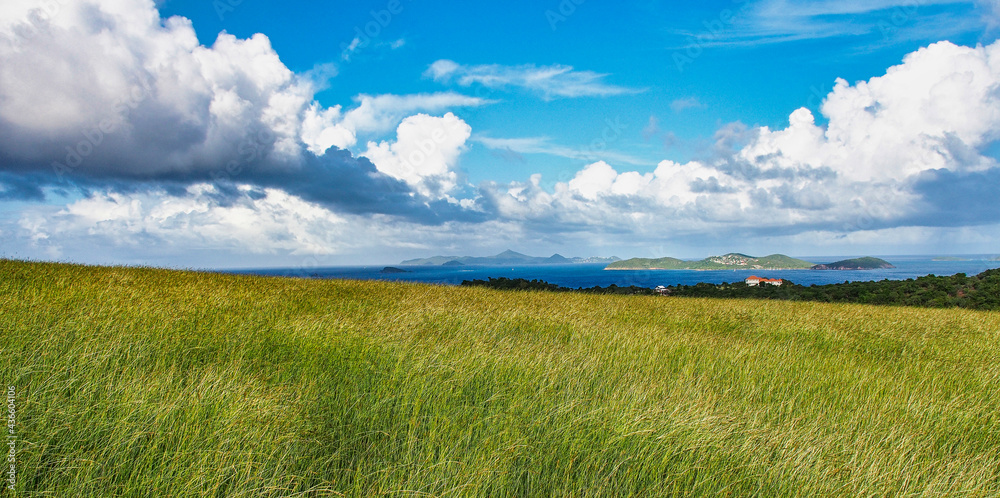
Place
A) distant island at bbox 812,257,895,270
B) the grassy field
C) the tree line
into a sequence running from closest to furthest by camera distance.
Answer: the grassy field, the tree line, distant island at bbox 812,257,895,270

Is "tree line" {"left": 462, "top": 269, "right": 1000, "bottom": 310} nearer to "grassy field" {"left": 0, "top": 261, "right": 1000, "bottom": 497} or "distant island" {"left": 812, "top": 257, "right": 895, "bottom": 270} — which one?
"grassy field" {"left": 0, "top": 261, "right": 1000, "bottom": 497}

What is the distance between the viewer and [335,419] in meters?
3.39

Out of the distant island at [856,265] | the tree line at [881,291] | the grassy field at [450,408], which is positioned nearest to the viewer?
the grassy field at [450,408]

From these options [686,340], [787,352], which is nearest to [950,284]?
[787,352]

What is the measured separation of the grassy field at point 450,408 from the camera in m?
2.70

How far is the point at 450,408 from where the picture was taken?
3.66 m

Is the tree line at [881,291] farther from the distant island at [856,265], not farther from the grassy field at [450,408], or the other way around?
the distant island at [856,265]

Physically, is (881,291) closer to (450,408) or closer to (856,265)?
(450,408)

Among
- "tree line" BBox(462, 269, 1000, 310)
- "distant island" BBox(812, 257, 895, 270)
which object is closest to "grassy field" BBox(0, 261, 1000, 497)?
"tree line" BBox(462, 269, 1000, 310)

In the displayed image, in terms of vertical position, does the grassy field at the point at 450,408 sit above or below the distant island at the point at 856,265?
below

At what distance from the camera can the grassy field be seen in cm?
270

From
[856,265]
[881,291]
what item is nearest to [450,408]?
[881,291]

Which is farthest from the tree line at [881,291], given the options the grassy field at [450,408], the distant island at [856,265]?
the distant island at [856,265]

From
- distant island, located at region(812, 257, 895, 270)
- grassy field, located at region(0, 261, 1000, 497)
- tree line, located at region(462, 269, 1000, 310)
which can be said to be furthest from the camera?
distant island, located at region(812, 257, 895, 270)
